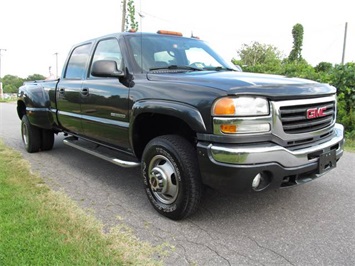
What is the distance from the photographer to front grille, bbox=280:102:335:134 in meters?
2.62

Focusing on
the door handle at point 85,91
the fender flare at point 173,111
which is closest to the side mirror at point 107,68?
the fender flare at point 173,111

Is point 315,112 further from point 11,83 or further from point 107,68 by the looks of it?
point 11,83

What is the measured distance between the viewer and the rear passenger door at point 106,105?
3504mm

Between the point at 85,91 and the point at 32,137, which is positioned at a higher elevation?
the point at 85,91

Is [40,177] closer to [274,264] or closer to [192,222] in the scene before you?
[192,222]

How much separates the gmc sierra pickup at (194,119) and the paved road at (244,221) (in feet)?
0.98

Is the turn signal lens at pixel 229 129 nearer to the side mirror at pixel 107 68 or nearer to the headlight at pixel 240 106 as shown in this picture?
the headlight at pixel 240 106

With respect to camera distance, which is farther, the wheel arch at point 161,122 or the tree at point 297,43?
the tree at point 297,43

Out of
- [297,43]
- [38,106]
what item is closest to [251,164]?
[38,106]

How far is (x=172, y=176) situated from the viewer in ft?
9.91

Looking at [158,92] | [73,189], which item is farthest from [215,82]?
[73,189]

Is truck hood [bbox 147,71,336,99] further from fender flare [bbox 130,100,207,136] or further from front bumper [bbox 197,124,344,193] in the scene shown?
front bumper [bbox 197,124,344,193]

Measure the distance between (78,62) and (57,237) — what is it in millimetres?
2854

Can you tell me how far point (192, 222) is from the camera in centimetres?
306
